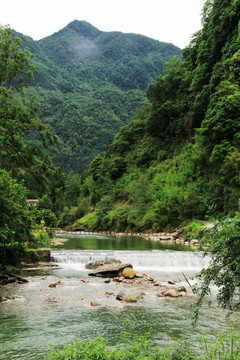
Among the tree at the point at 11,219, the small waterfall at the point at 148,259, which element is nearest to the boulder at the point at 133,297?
the tree at the point at 11,219

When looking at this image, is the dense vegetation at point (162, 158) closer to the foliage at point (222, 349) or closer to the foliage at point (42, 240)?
the foliage at point (42, 240)

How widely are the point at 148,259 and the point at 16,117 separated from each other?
1285 cm

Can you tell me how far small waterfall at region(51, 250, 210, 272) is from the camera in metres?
20.5

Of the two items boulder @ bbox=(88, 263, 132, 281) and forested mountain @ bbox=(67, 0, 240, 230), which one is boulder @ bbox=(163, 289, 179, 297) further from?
forested mountain @ bbox=(67, 0, 240, 230)

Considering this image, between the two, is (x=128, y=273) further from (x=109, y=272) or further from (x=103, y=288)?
(x=103, y=288)

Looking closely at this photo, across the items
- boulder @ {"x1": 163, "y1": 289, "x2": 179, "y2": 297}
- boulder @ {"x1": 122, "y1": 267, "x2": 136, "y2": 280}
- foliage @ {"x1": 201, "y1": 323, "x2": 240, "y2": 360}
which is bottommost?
boulder @ {"x1": 122, "y1": 267, "x2": 136, "y2": 280}

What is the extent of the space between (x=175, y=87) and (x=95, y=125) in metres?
92.5

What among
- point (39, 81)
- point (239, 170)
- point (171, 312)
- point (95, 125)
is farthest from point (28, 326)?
point (39, 81)

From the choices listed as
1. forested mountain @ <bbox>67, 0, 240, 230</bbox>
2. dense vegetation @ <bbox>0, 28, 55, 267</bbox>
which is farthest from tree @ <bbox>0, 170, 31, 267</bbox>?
forested mountain @ <bbox>67, 0, 240, 230</bbox>

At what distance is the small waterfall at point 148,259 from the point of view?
806 inches

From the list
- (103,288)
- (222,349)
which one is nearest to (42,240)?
(103,288)

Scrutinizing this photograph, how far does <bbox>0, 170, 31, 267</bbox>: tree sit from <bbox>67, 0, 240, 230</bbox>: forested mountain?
50.7ft

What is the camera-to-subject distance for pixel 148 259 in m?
20.9

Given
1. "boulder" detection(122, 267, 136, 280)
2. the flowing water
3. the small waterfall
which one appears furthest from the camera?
the small waterfall
